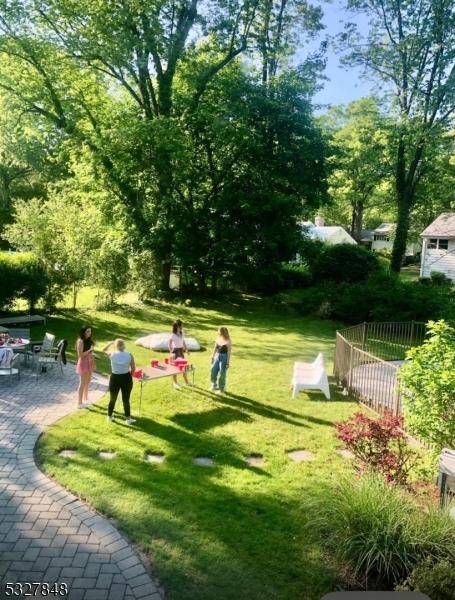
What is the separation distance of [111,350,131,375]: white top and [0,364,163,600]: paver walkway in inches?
75.6

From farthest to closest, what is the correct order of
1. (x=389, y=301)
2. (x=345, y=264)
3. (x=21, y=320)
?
(x=345, y=264), (x=389, y=301), (x=21, y=320)

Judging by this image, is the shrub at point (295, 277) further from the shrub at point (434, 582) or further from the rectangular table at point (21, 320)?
the shrub at point (434, 582)

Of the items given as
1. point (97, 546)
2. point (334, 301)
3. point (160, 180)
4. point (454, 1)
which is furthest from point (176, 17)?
point (97, 546)

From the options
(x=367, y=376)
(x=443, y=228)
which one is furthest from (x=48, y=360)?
(x=443, y=228)

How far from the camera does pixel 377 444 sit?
7.48m

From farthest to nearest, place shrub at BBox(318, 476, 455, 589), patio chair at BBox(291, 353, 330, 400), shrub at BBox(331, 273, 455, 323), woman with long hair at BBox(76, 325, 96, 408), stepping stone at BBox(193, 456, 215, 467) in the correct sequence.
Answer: shrub at BBox(331, 273, 455, 323)
patio chair at BBox(291, 353, 330, 400)
woman with long hair at BBox(76, 325, 96, 408)
stepping stone at BBox(193, 456, 215, 467)
shrub at BBox(318, 476, 455, 589)

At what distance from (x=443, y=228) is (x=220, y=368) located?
3561 cm

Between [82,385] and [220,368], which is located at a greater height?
[220,368]

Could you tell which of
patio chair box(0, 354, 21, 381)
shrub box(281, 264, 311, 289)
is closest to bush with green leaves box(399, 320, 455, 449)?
patio chair box(0, 354, 21, 381)

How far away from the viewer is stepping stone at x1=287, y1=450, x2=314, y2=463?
28.3 feet

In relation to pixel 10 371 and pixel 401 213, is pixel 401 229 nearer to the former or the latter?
pixel 401 213

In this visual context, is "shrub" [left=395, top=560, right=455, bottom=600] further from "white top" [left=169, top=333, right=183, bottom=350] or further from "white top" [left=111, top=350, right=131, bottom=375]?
"white top" [left=169, top=333, right=183, bottom=350]

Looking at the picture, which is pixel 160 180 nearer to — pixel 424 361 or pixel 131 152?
pixel 131 152

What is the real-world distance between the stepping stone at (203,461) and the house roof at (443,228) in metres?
37.9
